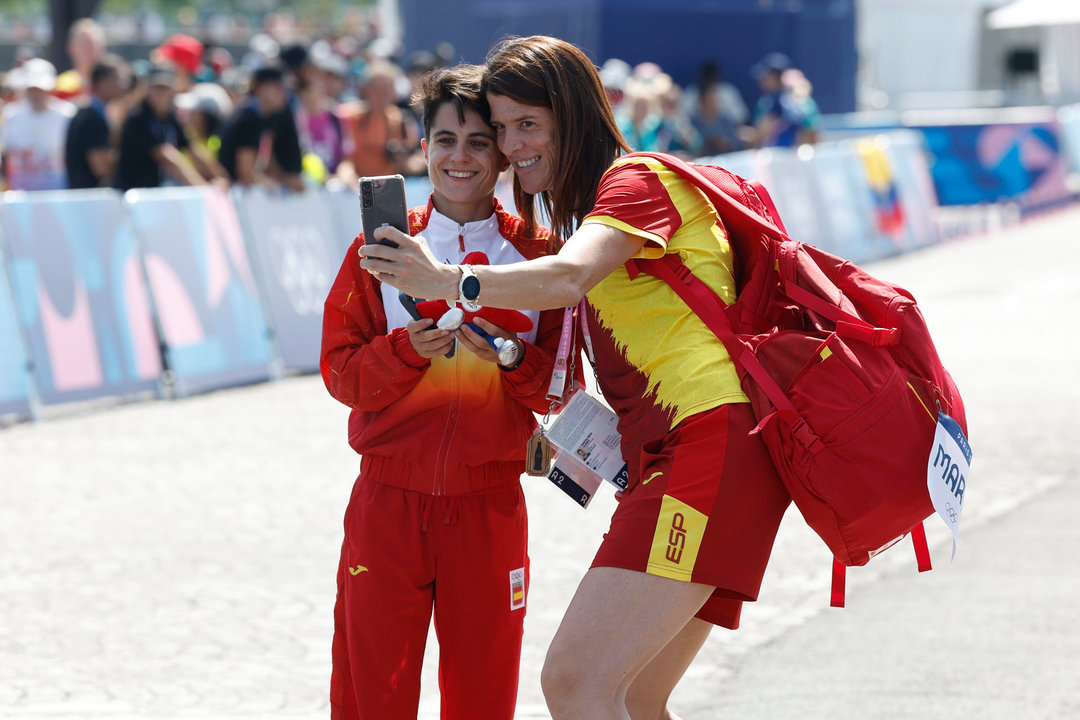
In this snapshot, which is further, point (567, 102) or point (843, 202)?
point (843, 202)

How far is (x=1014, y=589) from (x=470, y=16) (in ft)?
58.4

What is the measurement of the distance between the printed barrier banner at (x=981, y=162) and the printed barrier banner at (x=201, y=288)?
14002 millimetres

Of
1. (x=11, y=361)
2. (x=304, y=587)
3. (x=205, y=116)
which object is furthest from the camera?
(x=205, y=116)

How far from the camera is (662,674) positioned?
3.39 metres

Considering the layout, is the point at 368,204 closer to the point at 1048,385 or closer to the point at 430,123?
the point at 430,123

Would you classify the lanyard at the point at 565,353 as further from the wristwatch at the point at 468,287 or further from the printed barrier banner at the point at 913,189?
the printed barrier banner at the point at 913,189

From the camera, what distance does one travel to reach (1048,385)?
391 inches

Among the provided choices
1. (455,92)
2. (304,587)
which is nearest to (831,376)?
(455,92)

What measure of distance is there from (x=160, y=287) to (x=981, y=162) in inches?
596

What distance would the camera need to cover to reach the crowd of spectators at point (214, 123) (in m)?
11.0

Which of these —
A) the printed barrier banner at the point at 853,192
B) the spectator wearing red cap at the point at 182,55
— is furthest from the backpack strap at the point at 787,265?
the spectator wearing red cap at the point at 182,55

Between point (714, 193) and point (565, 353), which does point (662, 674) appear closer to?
point (565, 353)

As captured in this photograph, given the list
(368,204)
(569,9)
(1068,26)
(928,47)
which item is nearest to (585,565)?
(368,204)

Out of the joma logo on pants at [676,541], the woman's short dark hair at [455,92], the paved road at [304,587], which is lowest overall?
the paved road at [304,587]
